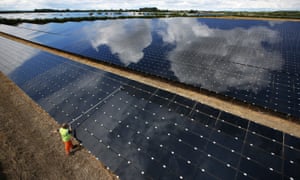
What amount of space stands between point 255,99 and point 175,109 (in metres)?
5.77

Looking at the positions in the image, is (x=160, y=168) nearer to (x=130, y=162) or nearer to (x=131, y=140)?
(x=130, y=162)

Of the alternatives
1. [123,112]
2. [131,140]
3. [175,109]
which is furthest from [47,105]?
[175,109]

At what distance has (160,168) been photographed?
6.75 m

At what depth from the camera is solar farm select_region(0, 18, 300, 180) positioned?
6.80 metres

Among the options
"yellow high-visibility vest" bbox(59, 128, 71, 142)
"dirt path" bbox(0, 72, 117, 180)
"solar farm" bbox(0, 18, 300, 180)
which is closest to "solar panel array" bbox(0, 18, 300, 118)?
"solar farm" bbox(0, 18, 300, 180)

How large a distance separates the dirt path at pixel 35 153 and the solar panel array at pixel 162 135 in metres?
0.70

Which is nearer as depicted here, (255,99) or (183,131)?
(183,131)

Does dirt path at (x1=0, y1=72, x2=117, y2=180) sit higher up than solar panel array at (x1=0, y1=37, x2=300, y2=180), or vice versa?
solar panel array at (x1=0, y1=37, x2=300, y2=180)

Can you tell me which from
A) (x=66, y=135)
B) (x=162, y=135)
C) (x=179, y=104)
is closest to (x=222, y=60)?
(x=179, y=104)

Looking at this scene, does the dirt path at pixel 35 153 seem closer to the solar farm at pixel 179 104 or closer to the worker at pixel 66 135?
the worker at pixel 66 135

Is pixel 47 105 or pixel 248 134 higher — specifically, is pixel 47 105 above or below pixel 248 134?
below

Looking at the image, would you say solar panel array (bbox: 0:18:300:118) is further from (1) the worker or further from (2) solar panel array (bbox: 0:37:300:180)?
(1) the worker

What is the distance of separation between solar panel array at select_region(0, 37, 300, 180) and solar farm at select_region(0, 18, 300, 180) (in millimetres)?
42

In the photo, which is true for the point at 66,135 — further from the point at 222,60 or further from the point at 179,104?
the point at 222,60
